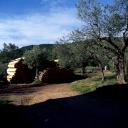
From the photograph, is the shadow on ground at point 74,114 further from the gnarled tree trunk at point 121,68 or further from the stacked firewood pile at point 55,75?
the stacked firewood pile at point 55,75

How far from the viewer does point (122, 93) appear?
72.9 ft

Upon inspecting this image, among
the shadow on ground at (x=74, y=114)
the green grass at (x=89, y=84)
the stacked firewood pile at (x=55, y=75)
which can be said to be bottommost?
the shadow on ground at (x=74, y=114)

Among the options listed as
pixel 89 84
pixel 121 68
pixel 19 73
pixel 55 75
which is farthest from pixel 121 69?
pixel 19 73

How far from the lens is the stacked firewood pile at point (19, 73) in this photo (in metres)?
42.0

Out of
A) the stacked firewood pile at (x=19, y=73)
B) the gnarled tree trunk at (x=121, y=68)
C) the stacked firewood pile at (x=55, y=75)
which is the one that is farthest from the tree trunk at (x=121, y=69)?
the stacked firewood pile at (x=19, y=73)

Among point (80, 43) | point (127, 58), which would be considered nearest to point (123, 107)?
point (80, 43)

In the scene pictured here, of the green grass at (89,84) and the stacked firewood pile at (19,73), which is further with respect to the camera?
the stacked firewood pile at (19,73)

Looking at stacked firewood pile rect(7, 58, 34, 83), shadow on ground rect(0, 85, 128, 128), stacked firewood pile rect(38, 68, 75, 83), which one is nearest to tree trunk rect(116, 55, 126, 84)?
shadow on ground rect(0, 85, 128, 128)

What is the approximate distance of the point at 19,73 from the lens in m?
A: 42.4

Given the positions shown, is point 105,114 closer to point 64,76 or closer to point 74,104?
point 74,104

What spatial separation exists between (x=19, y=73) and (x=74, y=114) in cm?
2662

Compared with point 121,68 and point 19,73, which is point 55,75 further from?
point 121,68

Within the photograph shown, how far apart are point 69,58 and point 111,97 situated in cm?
2556

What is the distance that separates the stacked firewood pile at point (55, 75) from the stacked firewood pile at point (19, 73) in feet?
7.93
